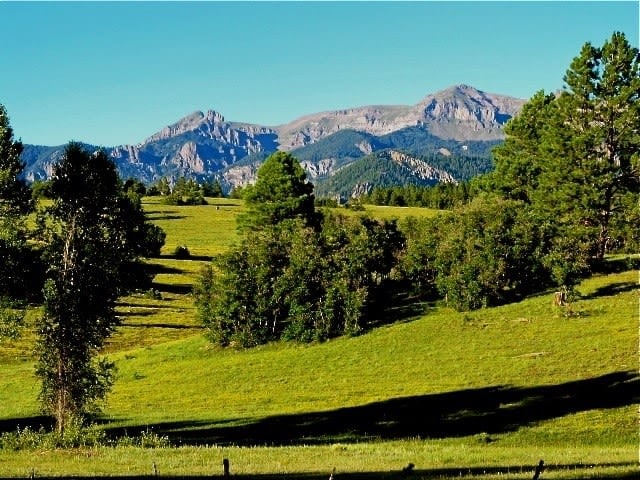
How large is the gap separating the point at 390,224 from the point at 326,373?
1111 inches

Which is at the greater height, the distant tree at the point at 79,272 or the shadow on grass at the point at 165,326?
the distant tree at the point at 79,272

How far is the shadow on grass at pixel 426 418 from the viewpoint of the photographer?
33719 millimetres

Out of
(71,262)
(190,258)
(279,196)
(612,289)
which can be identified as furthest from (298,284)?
(190,258)

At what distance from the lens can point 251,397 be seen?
4569cm

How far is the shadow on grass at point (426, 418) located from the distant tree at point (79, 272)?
435cm

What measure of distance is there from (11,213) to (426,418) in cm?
2271

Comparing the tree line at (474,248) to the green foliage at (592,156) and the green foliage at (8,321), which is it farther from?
the green foliage at (8,321)

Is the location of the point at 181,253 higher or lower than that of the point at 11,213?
lower

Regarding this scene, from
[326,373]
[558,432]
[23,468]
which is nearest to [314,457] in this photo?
[23,468]

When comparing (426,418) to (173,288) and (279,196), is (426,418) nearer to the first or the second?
(279,196)

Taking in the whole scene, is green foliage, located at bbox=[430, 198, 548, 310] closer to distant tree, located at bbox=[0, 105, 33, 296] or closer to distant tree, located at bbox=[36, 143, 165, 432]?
distant tree, located at bbox=[36, 143, 165, 432]

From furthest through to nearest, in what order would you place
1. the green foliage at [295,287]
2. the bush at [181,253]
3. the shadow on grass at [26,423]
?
the bush at [181,253] → the green foliage at [295,287] → the shadow on grass at [26,423]

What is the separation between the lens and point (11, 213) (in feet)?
103

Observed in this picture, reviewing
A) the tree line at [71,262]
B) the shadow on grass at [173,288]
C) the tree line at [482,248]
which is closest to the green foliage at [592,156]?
the tree line at [482,248]
